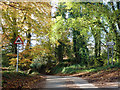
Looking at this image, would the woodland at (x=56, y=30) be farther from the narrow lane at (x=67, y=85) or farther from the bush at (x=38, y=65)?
the narrow lane at (x=67, y=85)

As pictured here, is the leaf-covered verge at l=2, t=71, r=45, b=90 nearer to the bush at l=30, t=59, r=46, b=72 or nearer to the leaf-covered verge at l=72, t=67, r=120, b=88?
the leaf-covered verge at l=72, t=67, r=120, b=88

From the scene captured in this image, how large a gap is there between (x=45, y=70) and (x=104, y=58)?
10.0 metres

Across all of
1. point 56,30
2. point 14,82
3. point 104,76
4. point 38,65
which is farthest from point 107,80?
point 38,65

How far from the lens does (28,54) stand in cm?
1310

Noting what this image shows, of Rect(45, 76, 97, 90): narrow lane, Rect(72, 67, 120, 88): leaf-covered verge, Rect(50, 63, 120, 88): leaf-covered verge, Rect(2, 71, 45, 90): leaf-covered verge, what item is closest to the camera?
Rect(45, 76, 97, 90): narrow lane

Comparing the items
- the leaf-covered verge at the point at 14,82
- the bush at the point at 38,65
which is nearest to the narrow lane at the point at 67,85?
the leaf-covered verge at the point at 14,82

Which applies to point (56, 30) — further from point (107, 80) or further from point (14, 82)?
point (14, 82)

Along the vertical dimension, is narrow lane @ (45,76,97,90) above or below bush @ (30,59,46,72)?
above

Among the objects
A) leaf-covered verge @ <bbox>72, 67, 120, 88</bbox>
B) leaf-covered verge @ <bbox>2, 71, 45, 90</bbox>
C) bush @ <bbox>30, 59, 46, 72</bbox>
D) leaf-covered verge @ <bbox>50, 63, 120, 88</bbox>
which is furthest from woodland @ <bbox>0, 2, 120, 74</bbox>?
leaf-covered verge @ <bbox>72, 67, 120, 88</bbox>

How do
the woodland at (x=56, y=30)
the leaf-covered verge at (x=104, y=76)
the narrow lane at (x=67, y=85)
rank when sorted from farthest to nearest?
the woodland at (x=56, y=30)
the leaf-covered verge at (x=104, y=76)
the narrow lane at (x=67, y=85)

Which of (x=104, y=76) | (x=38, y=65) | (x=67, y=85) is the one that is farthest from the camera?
(x=38, y=65)

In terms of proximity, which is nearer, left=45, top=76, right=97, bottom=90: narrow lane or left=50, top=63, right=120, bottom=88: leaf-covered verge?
left=45, top=76, right=97, bottom=90: narrow lane

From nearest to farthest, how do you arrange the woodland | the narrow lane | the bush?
the narrow lane, the woodland, the bush

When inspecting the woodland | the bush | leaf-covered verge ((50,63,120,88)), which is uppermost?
the woodland
